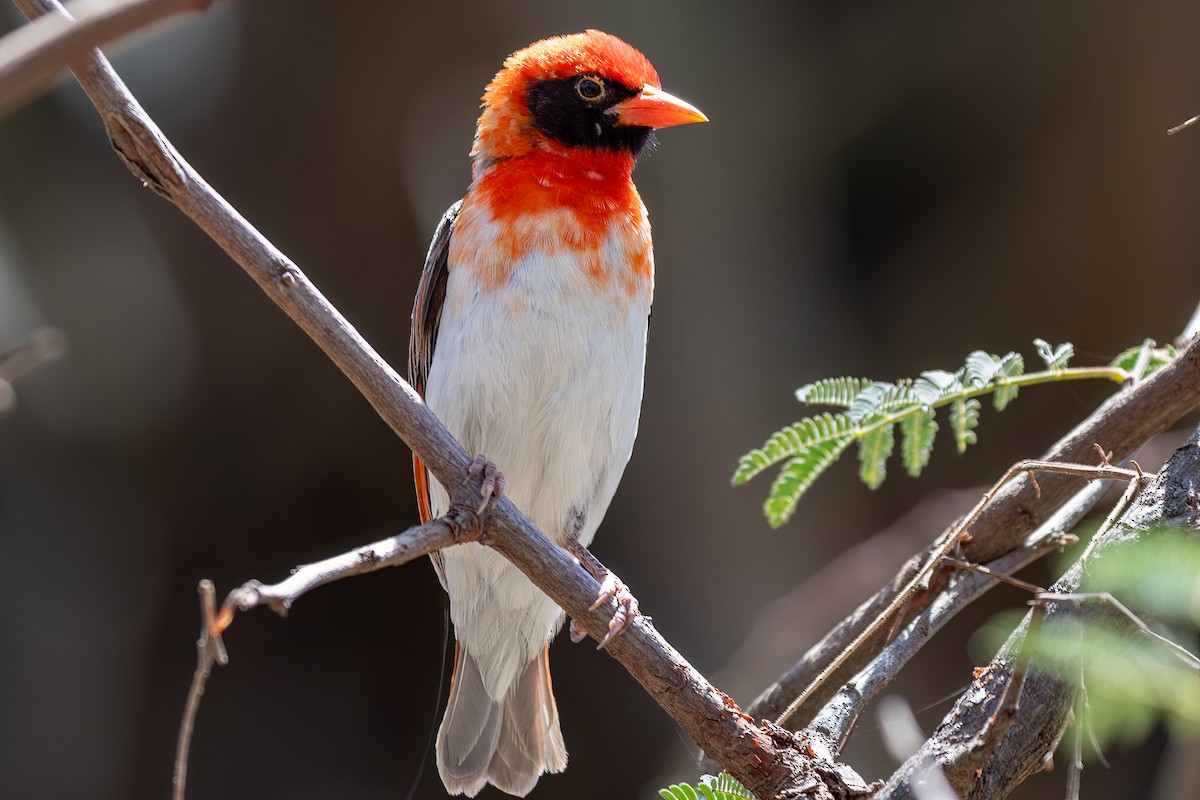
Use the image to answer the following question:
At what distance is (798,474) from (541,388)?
650 millimetres

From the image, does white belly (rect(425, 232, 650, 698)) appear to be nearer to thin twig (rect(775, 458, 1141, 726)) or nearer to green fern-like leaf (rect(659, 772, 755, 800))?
thin twig (rect(775, 458, 1141, 726))

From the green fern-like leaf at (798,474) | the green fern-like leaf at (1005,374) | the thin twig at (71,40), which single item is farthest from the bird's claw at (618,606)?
the thin twig at (71,40)

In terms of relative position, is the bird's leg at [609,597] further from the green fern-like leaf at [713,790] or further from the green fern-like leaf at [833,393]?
the green fern-like leaf at [833,393]

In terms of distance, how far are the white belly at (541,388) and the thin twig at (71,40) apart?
1.91 metres

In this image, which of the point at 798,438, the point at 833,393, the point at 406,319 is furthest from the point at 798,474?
the point at 406,319

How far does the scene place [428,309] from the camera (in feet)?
9.93

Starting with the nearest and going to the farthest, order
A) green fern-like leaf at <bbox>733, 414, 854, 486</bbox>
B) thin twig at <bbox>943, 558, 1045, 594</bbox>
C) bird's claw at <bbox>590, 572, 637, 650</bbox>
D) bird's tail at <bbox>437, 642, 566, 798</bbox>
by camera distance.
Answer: bird's claw at <bbox>590, 572, 637, 650</bbox> → thin twig at <bbox>943, 558, 1045, 594</bbox> → green fern-like leaf at <bbox>733, 414, 854, 486</bbox> → bird's tail at <bbox>437, 642, 566, 798</bbox>

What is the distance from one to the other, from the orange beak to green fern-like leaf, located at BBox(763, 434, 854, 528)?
0.97 meters

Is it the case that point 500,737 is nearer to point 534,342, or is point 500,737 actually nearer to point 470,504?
point 534,342

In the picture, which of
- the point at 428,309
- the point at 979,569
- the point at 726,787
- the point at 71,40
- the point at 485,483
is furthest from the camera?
the point at 428,309

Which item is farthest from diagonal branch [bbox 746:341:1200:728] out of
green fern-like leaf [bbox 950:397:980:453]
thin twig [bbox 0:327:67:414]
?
thin twig [bbox 0:327:67:414]

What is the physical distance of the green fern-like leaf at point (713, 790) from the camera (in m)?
1.99

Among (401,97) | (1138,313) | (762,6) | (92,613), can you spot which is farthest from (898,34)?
(92,613)

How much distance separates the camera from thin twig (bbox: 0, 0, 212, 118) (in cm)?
74
